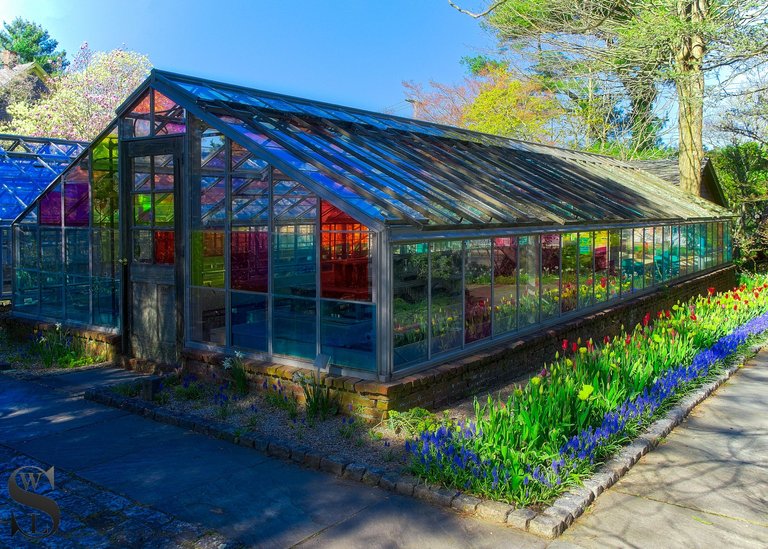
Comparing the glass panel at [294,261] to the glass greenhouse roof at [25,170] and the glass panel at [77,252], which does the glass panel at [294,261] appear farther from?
the glass greenhouse roof at [25,170]

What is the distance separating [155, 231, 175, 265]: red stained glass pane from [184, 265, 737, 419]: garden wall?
56.6 inches

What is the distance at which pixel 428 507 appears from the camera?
191 inches

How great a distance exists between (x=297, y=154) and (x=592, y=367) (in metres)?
4.02

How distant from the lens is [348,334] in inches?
275

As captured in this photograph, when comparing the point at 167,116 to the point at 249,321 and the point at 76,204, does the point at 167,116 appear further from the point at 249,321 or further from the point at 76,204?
the point at 249,321

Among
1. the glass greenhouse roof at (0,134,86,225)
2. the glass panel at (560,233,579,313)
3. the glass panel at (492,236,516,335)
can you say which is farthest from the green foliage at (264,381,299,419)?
the glass greenhouse roof at (0,134,86,225)

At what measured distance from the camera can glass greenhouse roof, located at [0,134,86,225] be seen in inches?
585

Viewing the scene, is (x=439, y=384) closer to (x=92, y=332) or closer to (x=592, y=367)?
(x=592, y=367)

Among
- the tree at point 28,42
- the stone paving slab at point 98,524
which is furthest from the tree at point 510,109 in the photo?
the tree at point 28,42

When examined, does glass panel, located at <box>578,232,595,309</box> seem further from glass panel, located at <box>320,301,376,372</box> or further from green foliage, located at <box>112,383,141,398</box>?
green foliage, located at <box>112,383,141,398</box>

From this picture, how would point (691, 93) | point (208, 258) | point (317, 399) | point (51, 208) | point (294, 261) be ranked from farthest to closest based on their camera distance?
point (691, 93) → point (51, 208) → point (208, 258) → point (294, 261) → point (317, 399)

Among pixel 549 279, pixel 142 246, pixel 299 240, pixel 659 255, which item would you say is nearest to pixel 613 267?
pixel 549 279

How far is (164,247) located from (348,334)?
3.39 meters

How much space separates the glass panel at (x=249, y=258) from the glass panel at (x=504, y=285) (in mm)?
2950
